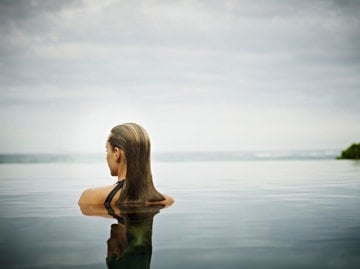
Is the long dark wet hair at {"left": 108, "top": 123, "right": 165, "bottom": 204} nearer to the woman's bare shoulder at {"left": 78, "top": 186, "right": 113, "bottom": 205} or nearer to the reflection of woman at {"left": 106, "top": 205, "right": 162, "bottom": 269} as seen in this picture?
the reflection of woman at {"left": 106, "top": 205, "right": 162, "bottom": 269}

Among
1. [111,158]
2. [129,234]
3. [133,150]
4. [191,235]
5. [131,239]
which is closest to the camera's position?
[131,239]

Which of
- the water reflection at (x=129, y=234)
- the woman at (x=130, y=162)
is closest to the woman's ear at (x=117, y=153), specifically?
the woman at (x=130, y=162)

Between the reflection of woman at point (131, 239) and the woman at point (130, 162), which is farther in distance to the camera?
the woman at point (130, 162)

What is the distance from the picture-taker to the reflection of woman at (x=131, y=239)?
173 inches

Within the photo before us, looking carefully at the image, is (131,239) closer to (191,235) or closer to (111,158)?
(191,235)

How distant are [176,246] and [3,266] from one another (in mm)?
1844

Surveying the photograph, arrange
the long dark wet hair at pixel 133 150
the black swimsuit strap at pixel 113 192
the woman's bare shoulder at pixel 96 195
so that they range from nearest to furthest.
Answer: the long dark wet hair at pixel 133 150
the black swimsuit strap at pixel 113 192
the woman's bare shoulder at pixel 96 195

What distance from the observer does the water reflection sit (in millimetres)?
4426

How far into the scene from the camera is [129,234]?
568 cm

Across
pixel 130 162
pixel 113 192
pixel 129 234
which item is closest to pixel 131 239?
pixel 129 234

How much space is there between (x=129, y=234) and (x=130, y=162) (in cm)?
149

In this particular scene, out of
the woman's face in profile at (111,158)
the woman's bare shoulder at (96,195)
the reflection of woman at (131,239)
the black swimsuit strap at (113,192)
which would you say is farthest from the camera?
the woman's bare shoulder at (96,195)

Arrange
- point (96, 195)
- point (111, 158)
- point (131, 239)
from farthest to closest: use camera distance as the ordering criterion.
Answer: point (96, 195), point (111, 158), point (131, 239)

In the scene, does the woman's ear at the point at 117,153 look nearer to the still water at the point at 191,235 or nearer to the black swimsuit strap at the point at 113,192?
the black swimsuit strap at the point at 113,192
